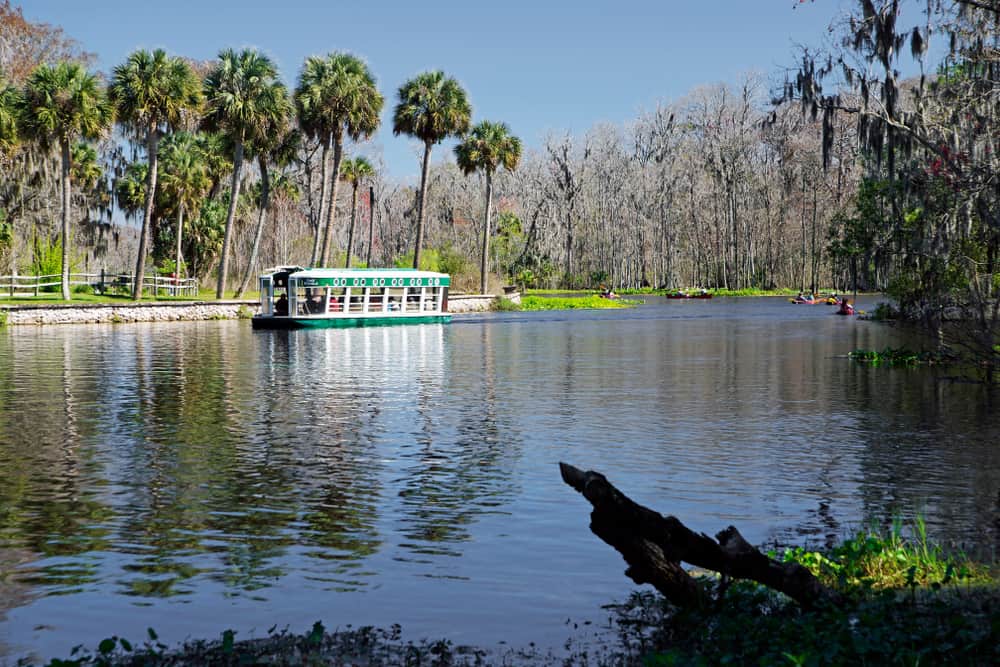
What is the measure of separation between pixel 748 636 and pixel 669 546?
0.91m

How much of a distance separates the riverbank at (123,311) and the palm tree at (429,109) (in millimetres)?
14996

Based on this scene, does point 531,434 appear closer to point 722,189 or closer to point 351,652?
point 351,652

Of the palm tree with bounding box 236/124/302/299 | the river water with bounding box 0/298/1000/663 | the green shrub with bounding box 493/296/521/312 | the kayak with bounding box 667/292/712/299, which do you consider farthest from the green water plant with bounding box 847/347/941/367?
the kayak with bounding box 667/292/712/299

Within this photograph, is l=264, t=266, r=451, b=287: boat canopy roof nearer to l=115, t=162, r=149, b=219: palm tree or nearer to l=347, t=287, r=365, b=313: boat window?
l=347, t=287, r=365, b=313: boat window

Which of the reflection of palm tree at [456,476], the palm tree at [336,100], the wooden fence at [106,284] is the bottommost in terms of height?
the reflection of palm tree at [456,476]

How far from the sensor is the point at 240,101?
65.6 meters

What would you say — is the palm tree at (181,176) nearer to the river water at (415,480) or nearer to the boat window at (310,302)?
the boat window at (310,302)

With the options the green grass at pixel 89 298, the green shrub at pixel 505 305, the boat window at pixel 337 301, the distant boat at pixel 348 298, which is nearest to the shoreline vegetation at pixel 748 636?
the distant boat at pixel 348 298

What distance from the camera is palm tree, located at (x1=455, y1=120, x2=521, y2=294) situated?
8038 cm

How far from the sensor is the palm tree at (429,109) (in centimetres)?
7425

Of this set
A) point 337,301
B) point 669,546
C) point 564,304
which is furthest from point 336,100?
point 669,546

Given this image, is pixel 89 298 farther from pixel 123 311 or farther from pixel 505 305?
pixel 505 305

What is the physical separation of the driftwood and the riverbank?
53334mm

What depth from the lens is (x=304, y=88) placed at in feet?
230
